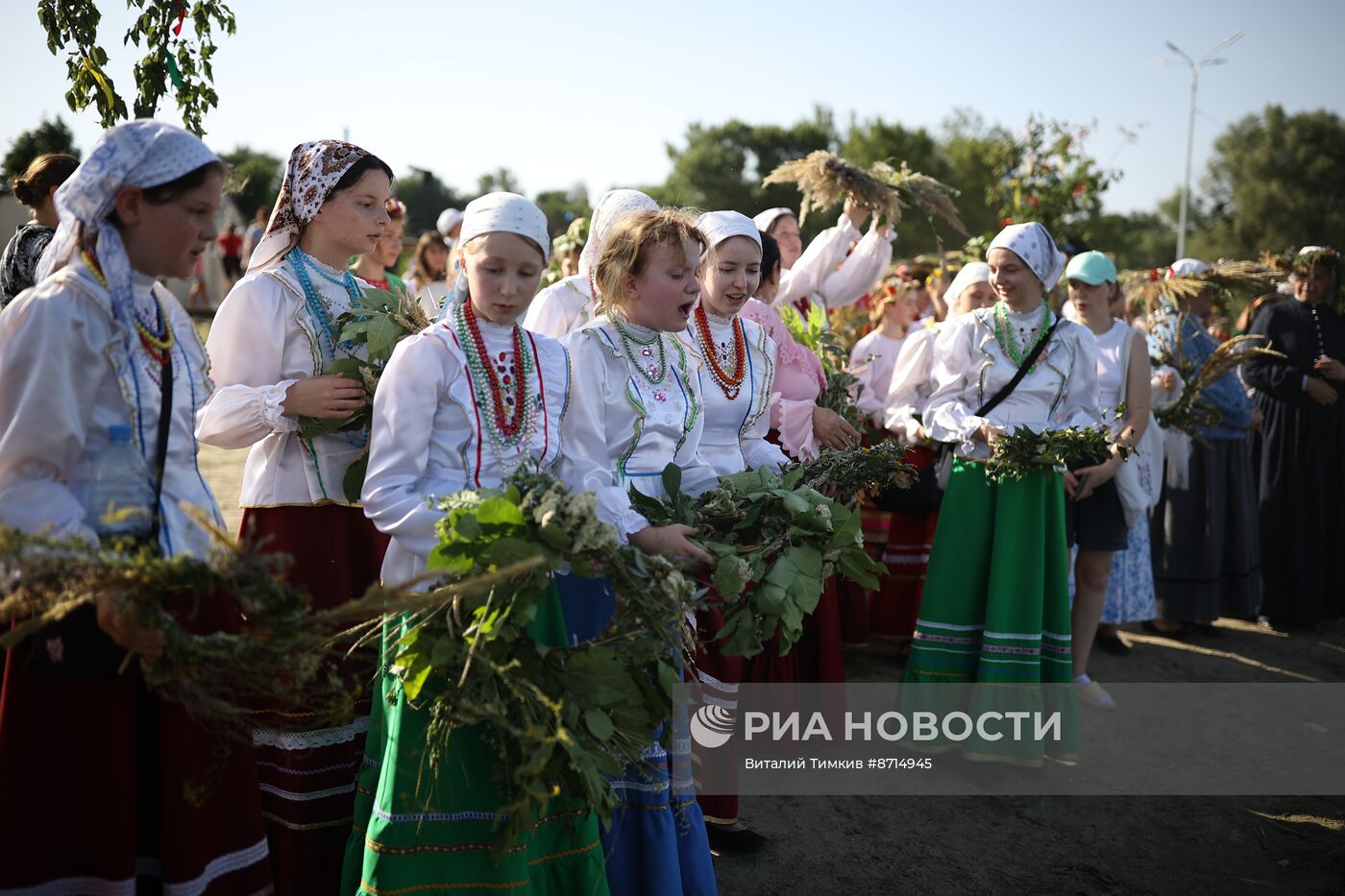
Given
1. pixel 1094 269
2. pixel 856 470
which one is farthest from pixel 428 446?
pixel 1094 269

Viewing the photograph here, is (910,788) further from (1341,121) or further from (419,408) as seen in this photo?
(1341,121)

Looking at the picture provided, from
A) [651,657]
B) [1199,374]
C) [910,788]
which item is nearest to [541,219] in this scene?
[651,657]

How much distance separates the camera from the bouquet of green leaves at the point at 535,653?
2.70 meters

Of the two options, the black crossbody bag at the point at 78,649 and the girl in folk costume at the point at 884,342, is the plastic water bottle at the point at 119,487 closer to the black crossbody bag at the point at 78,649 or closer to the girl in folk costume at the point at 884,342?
the black crossbody bag at the point at 78,649

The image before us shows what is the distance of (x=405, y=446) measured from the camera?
300cm

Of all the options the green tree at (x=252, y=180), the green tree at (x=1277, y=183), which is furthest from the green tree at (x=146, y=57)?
the green tree at (x=1277, y=183)

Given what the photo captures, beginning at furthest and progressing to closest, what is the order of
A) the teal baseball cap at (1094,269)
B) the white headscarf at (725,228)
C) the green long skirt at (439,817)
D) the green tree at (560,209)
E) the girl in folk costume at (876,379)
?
the green tree at (560,209) < the girl in folk costume at (876,379) < the teal baseball cap at (1094,269) < the white headscarf at (725,228) < the green long skirt at (439,817)

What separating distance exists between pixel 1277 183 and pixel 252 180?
53.1m

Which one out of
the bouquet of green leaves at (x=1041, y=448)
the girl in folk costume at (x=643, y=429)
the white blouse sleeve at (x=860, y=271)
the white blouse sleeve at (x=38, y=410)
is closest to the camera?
the white blouse sleeve at (x=38, y=410)

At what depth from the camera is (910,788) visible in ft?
17.0

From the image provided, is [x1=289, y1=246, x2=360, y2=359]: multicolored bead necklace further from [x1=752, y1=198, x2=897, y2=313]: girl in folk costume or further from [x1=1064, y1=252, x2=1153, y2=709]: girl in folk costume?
[x1=1064, y1=252, x2=1153, y2=709]: girl in folk costume

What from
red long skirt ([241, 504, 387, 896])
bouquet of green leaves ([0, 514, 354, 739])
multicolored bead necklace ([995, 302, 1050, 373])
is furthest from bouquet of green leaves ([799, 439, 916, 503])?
bouquet of green leaves ([0, 514, 354, 739])

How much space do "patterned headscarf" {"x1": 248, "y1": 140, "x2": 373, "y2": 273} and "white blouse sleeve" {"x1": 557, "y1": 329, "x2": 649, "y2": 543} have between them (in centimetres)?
100

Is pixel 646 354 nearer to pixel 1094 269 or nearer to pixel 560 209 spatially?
pixel 1094 269
